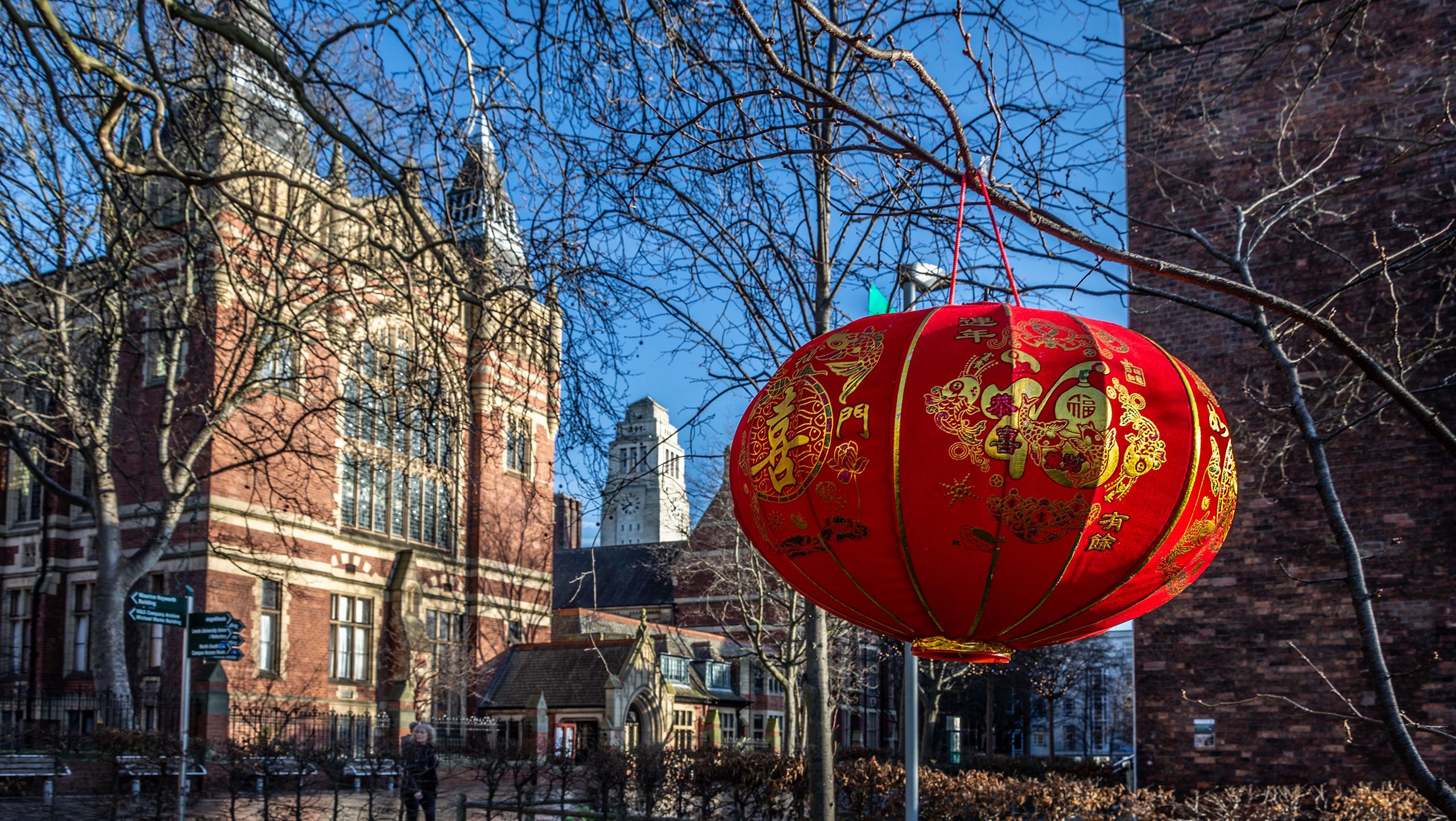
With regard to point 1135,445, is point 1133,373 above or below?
above

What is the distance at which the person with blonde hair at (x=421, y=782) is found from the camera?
520 inches

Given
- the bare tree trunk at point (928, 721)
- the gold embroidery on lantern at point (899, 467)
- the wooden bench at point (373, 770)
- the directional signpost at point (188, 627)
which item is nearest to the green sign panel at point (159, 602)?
the directional signpost at point (188, 627)

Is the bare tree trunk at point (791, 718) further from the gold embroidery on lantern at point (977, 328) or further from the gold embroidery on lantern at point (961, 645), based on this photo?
the gold embroidery on lantern at point (977, 328)

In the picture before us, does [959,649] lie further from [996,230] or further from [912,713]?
[912,713]

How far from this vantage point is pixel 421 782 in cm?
1322

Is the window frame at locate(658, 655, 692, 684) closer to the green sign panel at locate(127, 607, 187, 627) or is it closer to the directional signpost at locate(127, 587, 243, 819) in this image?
the directional signpost at locate(127, 587, 243, 819)

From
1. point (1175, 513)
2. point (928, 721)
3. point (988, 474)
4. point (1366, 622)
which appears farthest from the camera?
point (928, 721)

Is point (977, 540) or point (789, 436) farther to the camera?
point (789, 436)

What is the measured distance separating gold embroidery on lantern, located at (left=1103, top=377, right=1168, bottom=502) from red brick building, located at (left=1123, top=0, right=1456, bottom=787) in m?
9.70

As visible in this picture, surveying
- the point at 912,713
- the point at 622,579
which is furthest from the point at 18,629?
the point at 622,579

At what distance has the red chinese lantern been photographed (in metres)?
3.01

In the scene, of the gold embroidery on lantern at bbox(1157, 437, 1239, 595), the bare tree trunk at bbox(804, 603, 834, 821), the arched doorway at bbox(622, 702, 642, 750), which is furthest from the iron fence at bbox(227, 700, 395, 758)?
the gold embroidery on lantern at bbox(1157, 437, 1239, 595)

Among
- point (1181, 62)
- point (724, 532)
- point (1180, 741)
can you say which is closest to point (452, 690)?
point (724, 532)

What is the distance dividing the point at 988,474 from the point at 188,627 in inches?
457
